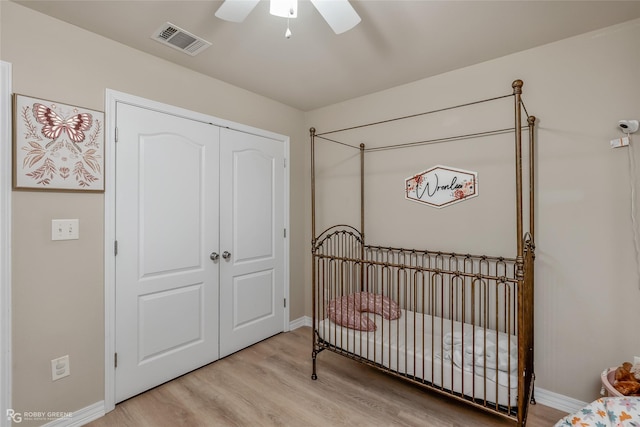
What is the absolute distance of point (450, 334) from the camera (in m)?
2.10

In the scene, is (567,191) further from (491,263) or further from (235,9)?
(235,9)

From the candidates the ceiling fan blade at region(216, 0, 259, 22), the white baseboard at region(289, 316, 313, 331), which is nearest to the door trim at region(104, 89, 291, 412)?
the ceiling fan blade at region(216, 0, 259, 22)

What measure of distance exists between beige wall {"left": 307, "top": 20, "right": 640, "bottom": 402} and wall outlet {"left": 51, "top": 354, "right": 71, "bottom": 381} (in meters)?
2.64

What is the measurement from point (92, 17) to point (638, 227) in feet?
11.2

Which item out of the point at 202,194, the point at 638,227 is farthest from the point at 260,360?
the point at 638,227

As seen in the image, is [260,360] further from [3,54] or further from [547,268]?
[3,54]

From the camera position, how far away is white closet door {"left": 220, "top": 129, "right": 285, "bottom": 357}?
2711 mm

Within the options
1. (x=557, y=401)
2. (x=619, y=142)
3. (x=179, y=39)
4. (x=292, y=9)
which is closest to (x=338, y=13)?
(x=292, y=9)

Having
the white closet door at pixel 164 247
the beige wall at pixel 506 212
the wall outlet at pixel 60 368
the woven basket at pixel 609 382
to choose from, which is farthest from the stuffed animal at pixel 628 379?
the wall outlet at pixel 60 368

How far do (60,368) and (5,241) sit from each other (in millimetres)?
803

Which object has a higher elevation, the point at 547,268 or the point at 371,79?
the point at 371,79

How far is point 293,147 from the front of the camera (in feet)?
11.0

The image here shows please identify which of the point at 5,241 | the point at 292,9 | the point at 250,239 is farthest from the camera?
the point at 250,239

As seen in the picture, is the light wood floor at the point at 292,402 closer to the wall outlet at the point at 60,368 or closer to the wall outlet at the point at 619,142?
the wall outlet at the point at 60,368
